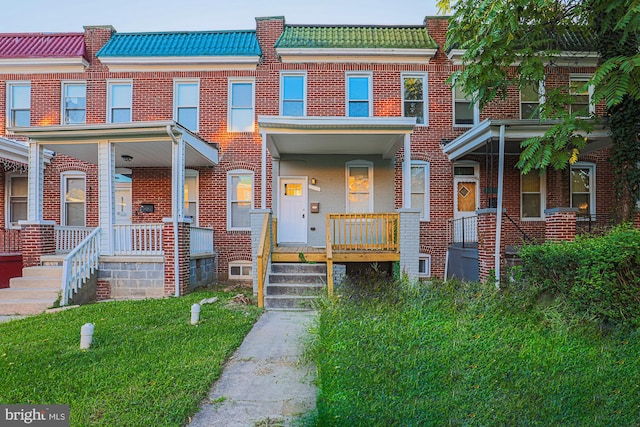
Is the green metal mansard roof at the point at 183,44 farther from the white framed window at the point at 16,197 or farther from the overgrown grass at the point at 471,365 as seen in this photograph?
→ the overgrown grass at the point at 471,365

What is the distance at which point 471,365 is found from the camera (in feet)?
12.4

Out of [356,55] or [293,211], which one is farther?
[356,55]

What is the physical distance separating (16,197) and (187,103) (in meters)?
5.93

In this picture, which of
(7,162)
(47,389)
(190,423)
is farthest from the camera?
(7,162)

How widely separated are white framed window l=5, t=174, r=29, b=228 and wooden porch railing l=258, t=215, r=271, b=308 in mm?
8591

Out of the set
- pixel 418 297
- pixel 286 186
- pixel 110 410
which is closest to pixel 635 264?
pixel 418 297

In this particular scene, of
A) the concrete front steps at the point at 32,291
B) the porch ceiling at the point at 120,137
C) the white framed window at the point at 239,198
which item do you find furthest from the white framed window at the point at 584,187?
the concrete front steps at the point at 32,291

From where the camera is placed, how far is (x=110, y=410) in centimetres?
309

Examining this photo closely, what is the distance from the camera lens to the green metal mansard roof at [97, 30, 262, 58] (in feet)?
37.3

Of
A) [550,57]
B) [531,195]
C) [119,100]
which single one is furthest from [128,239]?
[531,195]

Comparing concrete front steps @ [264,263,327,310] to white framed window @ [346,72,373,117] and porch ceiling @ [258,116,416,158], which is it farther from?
white framed window @ [346,72,373,117]

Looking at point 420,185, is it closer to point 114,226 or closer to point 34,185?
point 114,226

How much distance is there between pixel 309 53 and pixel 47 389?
10.4 m

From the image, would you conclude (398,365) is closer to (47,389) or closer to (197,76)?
(47,389)
